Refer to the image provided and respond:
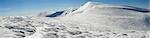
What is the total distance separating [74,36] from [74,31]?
69 centimetres

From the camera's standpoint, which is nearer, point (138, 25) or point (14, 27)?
point (14, 27)

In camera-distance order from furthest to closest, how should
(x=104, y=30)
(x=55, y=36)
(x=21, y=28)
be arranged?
1. (x=104, y=30)
2. (x=21, y=28)
3. (x=55, y=36)

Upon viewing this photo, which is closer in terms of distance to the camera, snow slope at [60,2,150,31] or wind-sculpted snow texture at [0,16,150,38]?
wind-sculpted snow texture at [0,16,150,38]

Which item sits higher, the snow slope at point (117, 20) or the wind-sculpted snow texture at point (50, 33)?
the wind-sculpted snow texture at point (50, 33)

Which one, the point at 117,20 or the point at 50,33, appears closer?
the point at 50,33

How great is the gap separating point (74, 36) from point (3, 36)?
2343 millimetres

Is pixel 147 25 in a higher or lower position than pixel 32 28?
lower

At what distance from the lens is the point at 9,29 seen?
8359 millimetres

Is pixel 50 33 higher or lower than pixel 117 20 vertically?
higher

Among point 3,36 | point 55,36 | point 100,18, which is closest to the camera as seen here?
point 3,36

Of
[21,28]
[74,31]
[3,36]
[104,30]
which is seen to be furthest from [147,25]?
[3,36]

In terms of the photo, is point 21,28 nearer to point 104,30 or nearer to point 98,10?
point 104,30

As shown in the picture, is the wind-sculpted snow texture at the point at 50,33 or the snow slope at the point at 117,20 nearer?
the wind-sculpted snow texture at the point at 50,33

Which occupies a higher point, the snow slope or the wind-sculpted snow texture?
the wind-sculpted snow texture
